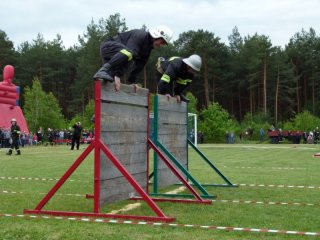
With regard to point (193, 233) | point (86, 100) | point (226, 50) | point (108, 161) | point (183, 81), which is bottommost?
point (193, 233)

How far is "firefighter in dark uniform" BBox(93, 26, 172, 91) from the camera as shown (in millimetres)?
7758

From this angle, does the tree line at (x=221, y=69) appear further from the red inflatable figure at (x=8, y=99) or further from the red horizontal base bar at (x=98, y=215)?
the red horizontal base bar at (x=98, y=215)

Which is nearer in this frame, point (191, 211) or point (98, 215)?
point (98, 215)

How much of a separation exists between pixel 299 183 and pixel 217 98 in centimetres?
6504

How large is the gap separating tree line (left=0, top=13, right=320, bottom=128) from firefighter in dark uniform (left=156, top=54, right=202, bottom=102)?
55.3m

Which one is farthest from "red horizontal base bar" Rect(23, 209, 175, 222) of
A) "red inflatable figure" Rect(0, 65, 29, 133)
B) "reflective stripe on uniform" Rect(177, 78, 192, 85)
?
"red inflatable figure" Rect(0, 65, 29, 133)

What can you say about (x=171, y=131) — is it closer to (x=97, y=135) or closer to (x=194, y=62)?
(x=194, y=62)

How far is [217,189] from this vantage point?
10984 millimetres

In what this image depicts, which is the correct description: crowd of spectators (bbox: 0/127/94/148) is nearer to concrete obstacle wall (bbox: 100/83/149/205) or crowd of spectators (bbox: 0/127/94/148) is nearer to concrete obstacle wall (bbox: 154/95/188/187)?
concrete obstacle wall (bbox: 154/95/188/187)

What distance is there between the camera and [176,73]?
1074 centimetres

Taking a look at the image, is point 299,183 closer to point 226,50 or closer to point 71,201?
point 71,201

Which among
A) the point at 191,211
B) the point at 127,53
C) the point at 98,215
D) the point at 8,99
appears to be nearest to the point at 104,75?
the point at 127,53

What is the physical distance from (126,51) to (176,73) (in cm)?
303

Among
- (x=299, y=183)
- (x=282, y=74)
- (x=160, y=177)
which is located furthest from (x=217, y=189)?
(x=282, y=74)
